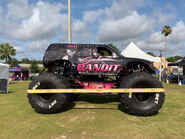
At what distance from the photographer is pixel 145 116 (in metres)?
3.88

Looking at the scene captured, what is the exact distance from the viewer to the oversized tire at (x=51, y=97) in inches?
158

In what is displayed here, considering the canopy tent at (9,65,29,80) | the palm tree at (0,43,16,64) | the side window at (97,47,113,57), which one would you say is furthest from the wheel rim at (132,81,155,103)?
the palm tree at (0,43,16,64)

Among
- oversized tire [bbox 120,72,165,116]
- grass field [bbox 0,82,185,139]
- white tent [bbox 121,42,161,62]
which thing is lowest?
grass field [bbox 0,82,185,139]

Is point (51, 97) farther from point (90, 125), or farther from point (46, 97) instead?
point (90, 125)

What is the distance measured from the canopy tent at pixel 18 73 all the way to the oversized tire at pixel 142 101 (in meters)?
23.6

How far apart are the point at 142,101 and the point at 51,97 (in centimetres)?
292

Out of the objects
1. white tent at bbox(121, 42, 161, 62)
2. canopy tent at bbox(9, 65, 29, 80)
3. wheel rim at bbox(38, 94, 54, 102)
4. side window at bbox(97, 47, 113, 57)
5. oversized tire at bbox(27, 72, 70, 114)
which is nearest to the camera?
oversized tire at bbox(27, 72, 70, 114)

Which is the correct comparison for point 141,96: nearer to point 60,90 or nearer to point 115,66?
point 115,66

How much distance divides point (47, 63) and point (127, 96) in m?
2.91

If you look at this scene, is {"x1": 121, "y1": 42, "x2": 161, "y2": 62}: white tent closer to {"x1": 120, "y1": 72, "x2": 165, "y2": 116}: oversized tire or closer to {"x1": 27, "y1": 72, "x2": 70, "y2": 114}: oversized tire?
{"x1": 120, "y1": 72, "x2": 165, "y2": 116}: oversized tire

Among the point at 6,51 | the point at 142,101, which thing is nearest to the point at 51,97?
the point at 142,101

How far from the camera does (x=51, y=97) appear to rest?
4.22m

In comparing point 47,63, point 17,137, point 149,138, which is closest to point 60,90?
point 47,63

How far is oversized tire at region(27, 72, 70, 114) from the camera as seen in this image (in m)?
4.01
